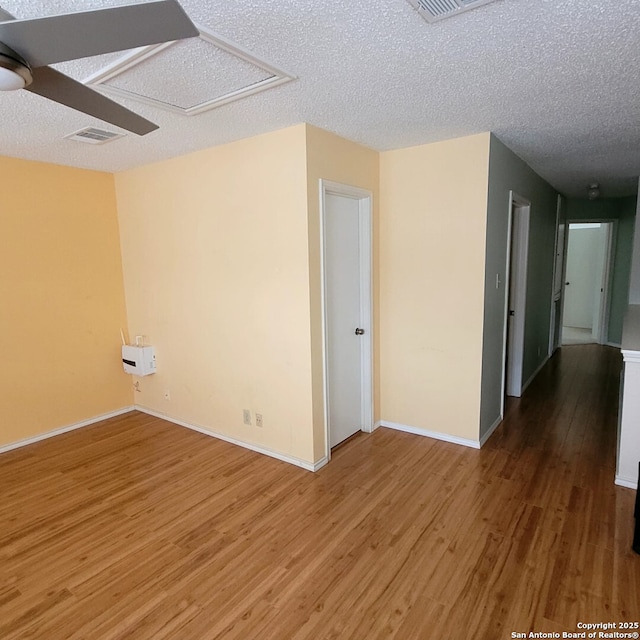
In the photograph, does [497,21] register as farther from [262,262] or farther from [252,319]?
[252,319]

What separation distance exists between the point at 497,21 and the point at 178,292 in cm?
314

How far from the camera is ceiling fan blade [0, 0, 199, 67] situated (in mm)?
1005

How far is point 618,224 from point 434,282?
527 centimetres

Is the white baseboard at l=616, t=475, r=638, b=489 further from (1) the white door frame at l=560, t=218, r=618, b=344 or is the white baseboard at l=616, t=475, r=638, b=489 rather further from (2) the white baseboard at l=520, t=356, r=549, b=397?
(1) the white door frame at l=560, t=218, r=618, b=344

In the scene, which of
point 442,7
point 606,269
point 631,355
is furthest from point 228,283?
point 606,269

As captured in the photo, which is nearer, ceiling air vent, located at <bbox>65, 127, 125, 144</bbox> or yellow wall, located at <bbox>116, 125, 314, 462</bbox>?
ceiling air vent, located at <bbox>65, 127, 125, 144</bbox>

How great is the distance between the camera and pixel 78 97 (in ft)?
4.83

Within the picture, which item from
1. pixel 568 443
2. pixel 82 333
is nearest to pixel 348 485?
pixel 568 443

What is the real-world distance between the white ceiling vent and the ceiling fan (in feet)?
2.82


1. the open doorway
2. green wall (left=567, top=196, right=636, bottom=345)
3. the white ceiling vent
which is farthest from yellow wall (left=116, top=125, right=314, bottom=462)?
the open doorway

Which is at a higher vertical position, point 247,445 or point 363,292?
point 363,292

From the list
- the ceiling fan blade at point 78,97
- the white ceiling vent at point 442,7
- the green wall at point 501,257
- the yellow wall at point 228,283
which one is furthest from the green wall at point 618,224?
the ceiling fan blade at point 78,97

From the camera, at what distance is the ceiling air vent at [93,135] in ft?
9.35

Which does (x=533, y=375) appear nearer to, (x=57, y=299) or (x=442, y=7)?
(x=442, y=7)
